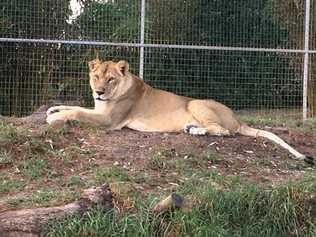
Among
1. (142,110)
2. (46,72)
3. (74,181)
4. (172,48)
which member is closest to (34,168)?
(74,181)

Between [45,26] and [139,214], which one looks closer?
[139,214]

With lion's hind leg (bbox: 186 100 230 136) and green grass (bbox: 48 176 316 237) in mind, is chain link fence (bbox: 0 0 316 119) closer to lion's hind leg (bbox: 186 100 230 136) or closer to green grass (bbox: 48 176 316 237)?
lion's hind leg (bbox: 186 100 230 136)

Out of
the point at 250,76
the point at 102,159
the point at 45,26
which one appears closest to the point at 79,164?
Answer: the point at 102,159

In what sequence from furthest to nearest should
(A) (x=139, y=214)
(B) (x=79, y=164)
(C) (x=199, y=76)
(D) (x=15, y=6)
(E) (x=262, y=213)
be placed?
(C) (x=199, y=76) < (D) (x=15, y=6) < (B) (x=79, y=164) < (E) (x=262, y=213) < (A) (x=139, y=214)

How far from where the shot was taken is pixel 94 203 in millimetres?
5160

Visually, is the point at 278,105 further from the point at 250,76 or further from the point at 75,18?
the point at 75,18

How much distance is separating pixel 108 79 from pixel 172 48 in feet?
10.4

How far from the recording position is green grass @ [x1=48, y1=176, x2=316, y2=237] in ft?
16.3

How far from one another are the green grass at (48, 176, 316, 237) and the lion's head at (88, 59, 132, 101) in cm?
237

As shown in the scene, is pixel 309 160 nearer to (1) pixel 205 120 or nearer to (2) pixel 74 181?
(1) pixel 205 120

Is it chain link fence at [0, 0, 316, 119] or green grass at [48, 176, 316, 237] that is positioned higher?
chain link fence at [0, 0, 316, 119]

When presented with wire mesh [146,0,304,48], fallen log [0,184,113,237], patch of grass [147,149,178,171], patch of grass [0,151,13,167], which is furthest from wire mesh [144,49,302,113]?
fallen log [0,184,113,237]

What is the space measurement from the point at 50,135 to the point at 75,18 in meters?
4.30

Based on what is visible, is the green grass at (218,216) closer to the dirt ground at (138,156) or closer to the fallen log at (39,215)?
the fallen log at (39,215)
